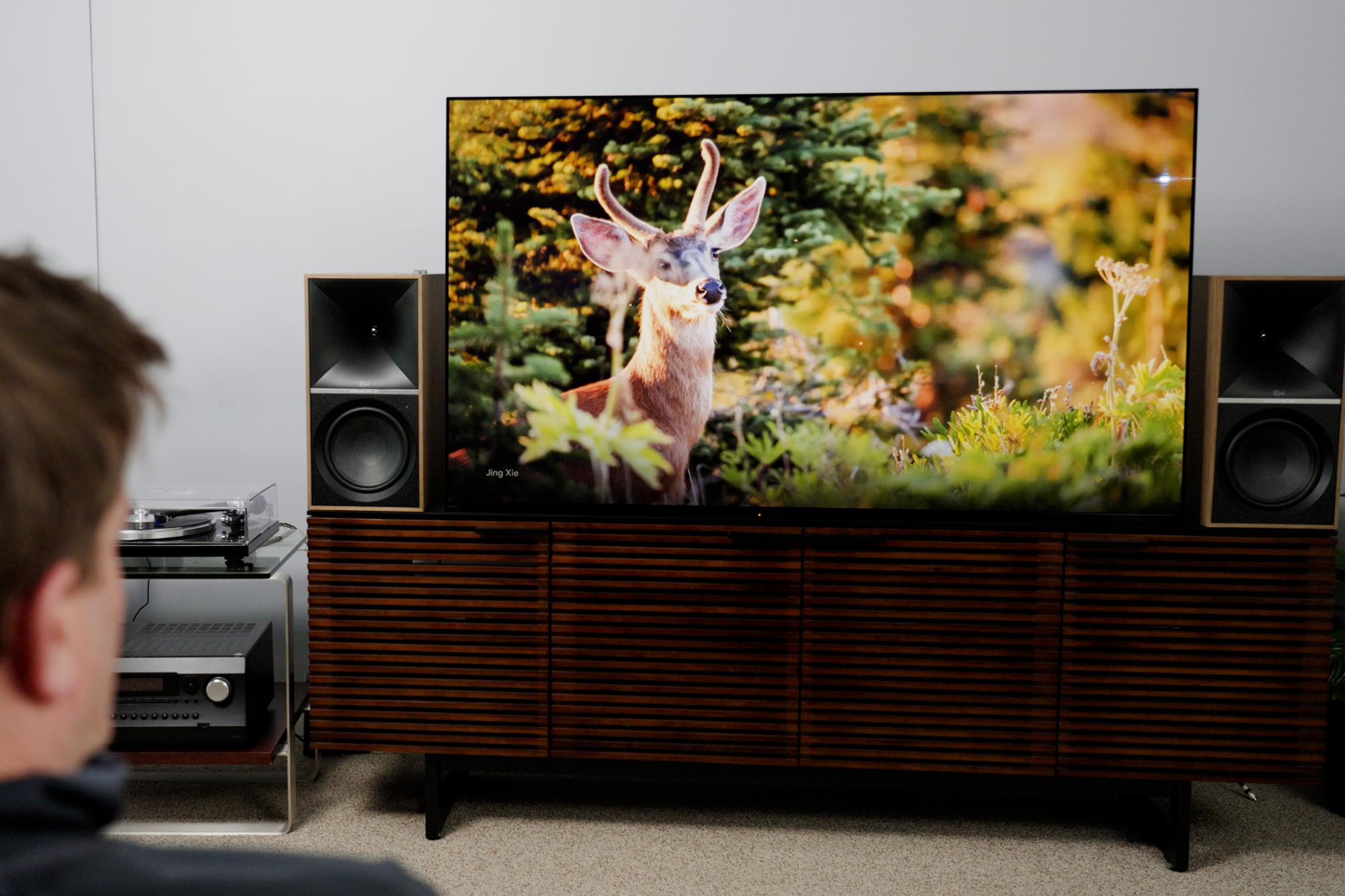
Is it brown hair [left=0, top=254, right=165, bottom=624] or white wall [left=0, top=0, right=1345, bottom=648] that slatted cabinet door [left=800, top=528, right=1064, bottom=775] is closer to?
white wall [left=0, top=0, right=1345, bottom=648]

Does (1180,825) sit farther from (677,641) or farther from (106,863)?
(106,863)

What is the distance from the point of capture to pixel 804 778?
102 inches

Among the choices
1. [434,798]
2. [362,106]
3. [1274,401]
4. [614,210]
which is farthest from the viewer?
[362,106]

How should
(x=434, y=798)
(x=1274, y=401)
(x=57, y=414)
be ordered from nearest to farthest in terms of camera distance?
(x=57, y=414) → (x=1274, y=401) → (x=434, y=798)

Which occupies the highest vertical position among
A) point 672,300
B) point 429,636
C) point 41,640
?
point 672,300

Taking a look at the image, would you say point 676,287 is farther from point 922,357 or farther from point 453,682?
point 453,682

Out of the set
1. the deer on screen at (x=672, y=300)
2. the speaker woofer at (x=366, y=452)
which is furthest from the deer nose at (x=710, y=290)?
the speaker woofer at (x=366, y=452)

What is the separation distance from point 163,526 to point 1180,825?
2606mm

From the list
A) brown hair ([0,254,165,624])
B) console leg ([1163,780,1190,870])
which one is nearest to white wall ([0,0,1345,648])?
console leg ([1163,780,1190,870])

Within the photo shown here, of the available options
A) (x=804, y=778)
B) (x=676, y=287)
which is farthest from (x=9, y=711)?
(x=804, y=778)

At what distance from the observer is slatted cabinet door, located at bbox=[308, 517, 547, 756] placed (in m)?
2.57

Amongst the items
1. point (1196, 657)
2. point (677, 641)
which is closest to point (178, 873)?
point (677, 641)

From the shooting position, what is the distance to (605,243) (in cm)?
252

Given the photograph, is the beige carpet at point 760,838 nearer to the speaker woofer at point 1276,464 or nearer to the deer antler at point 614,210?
the speaker woofer at point 1276,464
